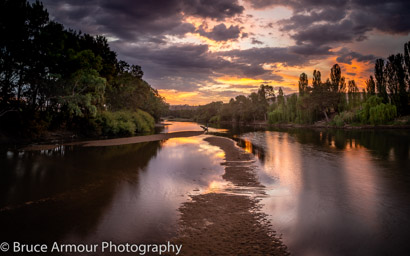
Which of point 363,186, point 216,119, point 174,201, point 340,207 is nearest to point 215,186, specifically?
point 174,201

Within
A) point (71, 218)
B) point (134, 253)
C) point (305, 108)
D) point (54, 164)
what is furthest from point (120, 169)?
point (305, 108)

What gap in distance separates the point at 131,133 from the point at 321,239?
43.8 m

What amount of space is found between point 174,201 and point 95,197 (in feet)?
11.8

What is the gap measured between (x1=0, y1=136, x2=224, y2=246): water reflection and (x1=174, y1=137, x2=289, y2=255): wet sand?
0.68 m

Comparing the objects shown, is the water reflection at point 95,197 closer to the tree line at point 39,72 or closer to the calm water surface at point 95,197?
the calm water surface at point 95,197

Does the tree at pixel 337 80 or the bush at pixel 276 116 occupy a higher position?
the tree at pixel 337 80

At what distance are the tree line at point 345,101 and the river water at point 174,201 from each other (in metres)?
58.1

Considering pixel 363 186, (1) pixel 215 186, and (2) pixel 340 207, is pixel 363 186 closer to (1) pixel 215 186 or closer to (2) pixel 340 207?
(2) pixel 340 207

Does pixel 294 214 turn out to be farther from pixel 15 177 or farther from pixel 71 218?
pixel 15 177

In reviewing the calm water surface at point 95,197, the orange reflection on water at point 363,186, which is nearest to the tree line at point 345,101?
the orange reflection on water at point 363,186

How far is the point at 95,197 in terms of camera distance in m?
10.1

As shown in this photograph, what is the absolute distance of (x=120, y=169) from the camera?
15891 mm

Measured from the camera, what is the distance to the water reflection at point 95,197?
6.98 metres

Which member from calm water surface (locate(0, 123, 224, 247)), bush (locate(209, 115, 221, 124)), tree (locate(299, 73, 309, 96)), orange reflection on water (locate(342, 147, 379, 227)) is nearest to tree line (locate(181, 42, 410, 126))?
tree (locate(299, 73, 309, 96))
